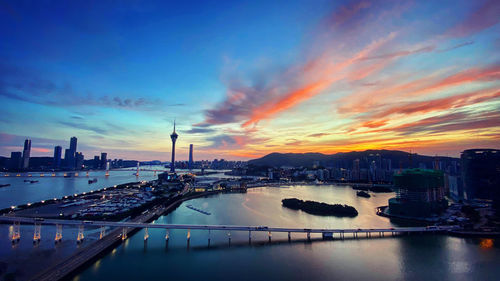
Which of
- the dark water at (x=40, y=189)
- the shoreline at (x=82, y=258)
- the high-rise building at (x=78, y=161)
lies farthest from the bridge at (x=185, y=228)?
the high-rise building at (x=78, y=161)

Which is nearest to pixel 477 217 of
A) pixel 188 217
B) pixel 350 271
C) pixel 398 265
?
pixel 398 265

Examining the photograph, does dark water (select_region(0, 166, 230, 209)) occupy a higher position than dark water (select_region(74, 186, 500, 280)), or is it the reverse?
dark water (select_region(0, 166, 230, 209))

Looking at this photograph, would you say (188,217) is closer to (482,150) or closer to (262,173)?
(482,150)

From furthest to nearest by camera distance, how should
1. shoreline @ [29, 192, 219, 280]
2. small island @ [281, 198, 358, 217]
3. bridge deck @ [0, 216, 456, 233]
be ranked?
small island @ [281, 198, 358, 217] → bridge deck @ [0, 216, 456, 233] → shoreline @ [29, 192, 219, 280]

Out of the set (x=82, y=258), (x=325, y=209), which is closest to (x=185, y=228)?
(x=82, y=258)

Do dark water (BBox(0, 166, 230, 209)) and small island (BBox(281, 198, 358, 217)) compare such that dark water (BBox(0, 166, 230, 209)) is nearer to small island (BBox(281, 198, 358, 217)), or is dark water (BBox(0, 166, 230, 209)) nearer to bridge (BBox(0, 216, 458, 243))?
bridge (BBox(0, 216, 458, 243))

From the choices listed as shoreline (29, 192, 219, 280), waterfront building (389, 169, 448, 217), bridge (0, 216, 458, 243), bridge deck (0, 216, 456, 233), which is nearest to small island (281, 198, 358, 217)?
waterfront building (389, 169, 448, 217)
